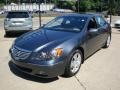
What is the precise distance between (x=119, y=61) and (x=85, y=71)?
1519 millimetres

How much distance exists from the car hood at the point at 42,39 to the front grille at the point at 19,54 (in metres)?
0.10

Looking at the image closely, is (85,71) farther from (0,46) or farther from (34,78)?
(0,46)

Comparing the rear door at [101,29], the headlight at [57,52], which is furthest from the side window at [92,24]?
the headlight at [57,52]

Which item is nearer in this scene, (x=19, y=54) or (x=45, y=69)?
(x=45, y=69)

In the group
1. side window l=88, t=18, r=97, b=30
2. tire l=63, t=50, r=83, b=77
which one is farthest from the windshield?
tire l=63, t=50, r=83, b=77

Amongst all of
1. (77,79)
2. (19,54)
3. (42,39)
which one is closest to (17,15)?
(42,39)

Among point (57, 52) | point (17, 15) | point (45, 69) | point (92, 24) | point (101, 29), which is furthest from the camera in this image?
point (17, 15)

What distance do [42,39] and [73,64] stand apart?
101 cm

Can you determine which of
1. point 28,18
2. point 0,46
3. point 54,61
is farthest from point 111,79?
point 28,18

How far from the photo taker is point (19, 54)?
5.25 meters

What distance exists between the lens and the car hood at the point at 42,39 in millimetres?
5297

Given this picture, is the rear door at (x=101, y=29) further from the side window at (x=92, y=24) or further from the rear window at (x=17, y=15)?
the rear window at (x=17, y=15)

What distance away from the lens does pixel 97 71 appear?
19.7 feet

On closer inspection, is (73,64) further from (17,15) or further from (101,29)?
(17,15)
